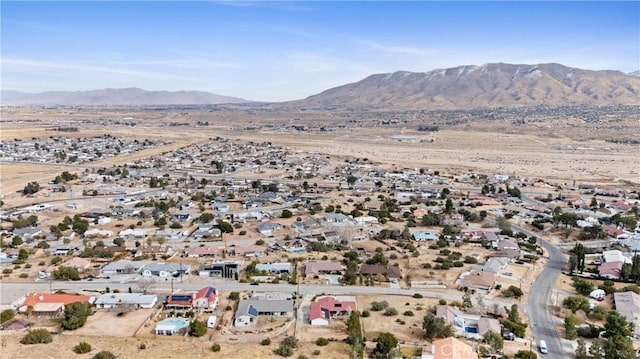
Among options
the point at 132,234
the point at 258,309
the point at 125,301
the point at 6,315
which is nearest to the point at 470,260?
the point at 258,309

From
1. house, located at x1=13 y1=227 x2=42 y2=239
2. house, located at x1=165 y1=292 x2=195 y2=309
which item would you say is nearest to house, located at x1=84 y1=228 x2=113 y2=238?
house, located at x1=13 y1=227 x2=42 y2=239

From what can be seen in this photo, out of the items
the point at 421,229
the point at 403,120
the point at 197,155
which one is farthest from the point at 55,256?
the point at 403,120

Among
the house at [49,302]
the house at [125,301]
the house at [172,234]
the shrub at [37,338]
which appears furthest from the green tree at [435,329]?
the house at [172,234]

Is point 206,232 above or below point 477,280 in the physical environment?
below

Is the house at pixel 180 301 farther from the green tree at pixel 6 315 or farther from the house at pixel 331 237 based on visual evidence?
the house at pixel 331 237

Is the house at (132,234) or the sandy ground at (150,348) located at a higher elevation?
the house at (132,234)

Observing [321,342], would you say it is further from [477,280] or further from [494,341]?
[477,280]
